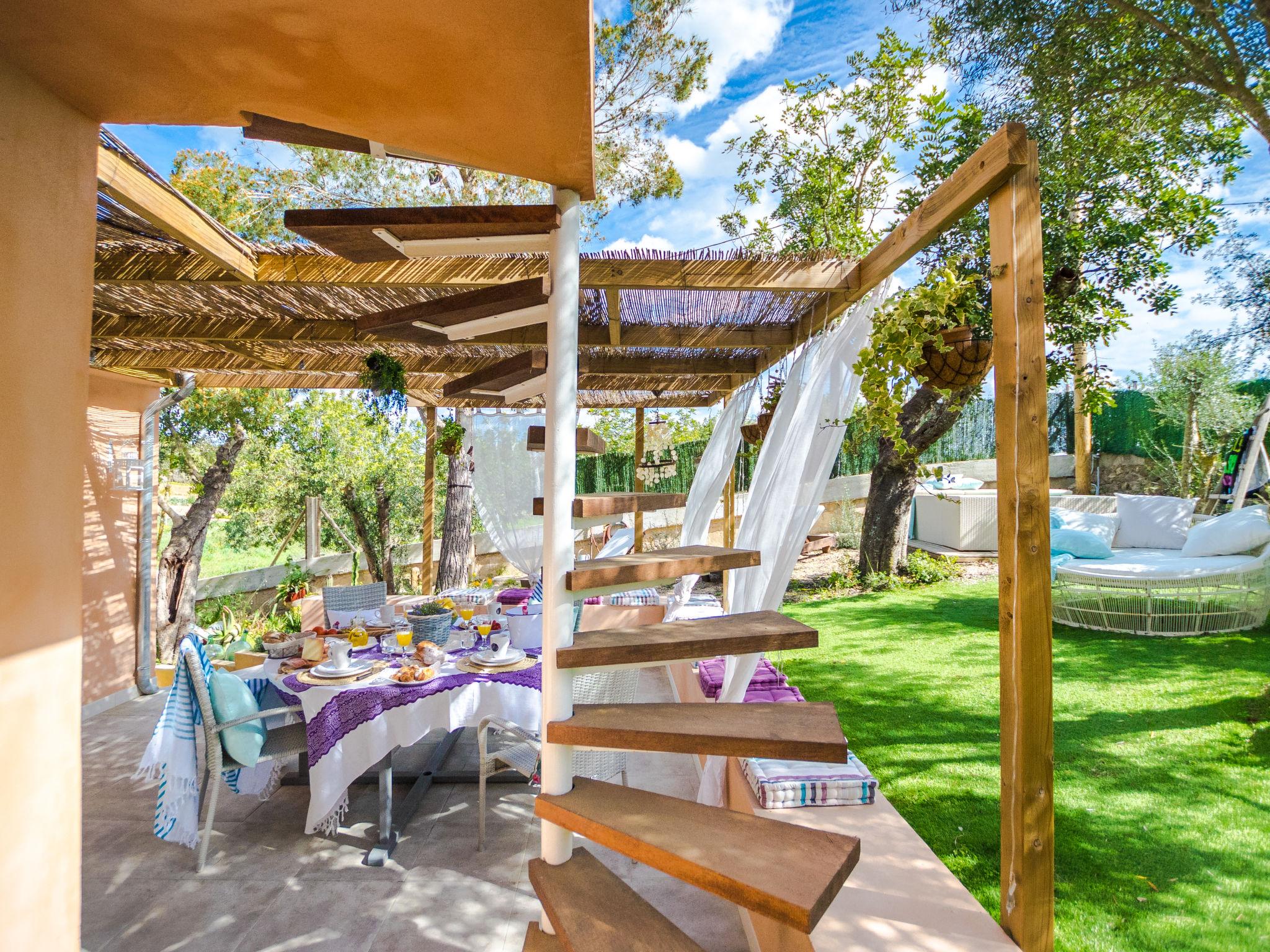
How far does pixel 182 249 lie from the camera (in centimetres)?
279

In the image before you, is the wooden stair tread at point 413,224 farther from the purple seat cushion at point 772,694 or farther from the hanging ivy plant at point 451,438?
the hanging ivy plant at point 451,438

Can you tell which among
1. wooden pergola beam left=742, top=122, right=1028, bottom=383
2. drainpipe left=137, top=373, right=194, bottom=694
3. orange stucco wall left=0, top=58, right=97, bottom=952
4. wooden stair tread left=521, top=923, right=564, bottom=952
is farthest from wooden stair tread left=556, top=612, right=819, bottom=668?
drainpipe left=137, top=373, right=194, bottom=694

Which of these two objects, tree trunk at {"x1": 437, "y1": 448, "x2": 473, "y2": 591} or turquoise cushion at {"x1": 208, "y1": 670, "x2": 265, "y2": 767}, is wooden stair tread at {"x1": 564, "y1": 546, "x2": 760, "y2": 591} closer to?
turquoise cushion at {"x1": 208, "y1": 670, "x2": 265, "y2": 767}

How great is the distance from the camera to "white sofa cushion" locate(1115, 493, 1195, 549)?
690cm

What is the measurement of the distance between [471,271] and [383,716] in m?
1.91

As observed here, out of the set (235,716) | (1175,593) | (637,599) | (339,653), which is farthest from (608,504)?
(1175,593)

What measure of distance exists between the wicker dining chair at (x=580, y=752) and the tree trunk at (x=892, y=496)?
5043 mm

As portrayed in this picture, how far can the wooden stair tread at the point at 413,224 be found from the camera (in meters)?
1.58

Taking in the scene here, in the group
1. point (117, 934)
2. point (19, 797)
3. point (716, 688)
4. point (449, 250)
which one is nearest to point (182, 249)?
point (449, 250)

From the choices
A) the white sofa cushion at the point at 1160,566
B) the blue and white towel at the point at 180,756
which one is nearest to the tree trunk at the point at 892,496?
the white sofa cushion at the point at 1160,566

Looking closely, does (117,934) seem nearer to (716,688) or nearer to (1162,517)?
(716,688)

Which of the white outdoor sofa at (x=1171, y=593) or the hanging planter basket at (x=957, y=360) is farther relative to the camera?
the white outdoor sofa at (x=1171, y=593)

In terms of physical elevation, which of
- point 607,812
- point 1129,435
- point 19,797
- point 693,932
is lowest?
point 693,932

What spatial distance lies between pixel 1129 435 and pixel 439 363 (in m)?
11.0
